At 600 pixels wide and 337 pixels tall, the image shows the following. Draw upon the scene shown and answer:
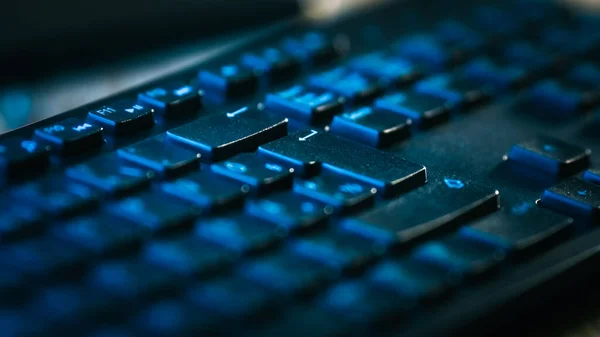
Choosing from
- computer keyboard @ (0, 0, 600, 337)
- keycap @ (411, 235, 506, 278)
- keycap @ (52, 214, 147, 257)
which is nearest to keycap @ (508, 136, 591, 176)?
computer keyboard @ (0, 0, 600, 337)

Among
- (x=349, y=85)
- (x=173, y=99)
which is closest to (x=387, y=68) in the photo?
(x=349, y=85)

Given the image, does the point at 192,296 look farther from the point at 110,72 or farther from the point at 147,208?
the point at 110,72

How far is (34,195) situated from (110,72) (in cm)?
29

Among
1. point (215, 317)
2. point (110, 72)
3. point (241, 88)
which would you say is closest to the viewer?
point (215, 317)

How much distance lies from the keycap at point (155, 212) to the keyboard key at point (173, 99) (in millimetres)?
101

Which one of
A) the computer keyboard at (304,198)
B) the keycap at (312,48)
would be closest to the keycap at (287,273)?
the computer keyboard at (304,198)

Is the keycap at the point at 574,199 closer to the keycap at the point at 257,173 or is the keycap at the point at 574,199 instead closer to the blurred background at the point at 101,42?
the keycap at the point at 257,173

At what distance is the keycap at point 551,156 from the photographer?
0.39 m

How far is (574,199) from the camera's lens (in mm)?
348

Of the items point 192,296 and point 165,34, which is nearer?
point 192,296

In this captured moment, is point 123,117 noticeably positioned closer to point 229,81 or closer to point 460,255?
point 229,81

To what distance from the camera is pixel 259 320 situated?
0.86 ft

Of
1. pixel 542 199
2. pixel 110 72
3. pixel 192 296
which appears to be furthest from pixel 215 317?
pixel 110 72

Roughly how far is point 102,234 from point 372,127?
0.16 m
